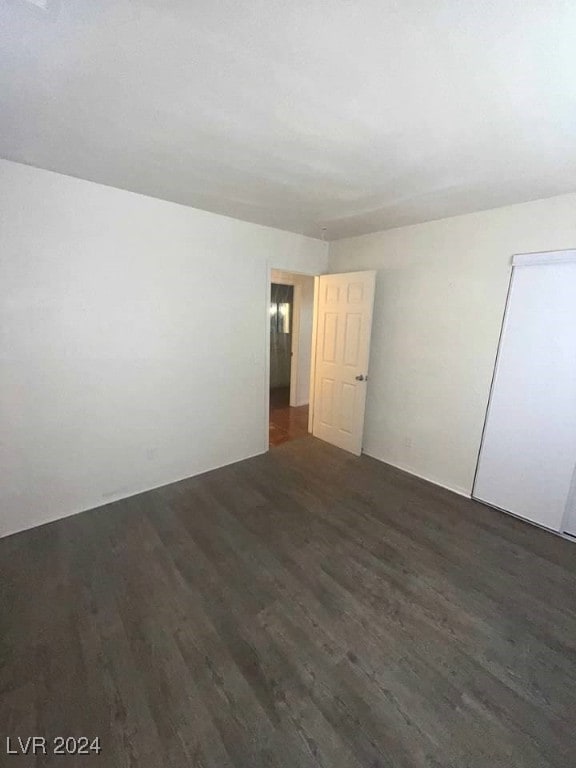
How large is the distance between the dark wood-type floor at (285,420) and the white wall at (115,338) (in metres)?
0.93

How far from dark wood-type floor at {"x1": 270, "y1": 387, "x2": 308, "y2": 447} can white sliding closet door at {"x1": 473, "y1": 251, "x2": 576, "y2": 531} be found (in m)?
2.26

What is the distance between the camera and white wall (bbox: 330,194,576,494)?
253 centimetres

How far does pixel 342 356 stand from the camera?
3721mm

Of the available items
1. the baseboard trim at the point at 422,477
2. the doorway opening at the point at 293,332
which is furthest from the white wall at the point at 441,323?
the doorway opening at the point at 293,332

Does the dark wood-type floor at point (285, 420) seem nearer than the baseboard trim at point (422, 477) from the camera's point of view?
No

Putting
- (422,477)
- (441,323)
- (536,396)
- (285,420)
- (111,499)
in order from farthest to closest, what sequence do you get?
(285,420) < (422,477) < (441,323) < (111,499) < (536,396)

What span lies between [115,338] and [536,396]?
3.34 metres

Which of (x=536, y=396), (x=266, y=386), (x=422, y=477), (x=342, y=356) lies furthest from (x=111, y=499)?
(x=536, y=396)

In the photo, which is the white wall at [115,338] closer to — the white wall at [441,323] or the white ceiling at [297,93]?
the white ceiling at [297,93]

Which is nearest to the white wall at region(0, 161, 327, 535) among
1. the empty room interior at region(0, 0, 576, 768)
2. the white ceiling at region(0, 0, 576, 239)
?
the empty room interior at region(0, 0, 576, 768)

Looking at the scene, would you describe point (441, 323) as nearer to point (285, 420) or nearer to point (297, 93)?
point (297, 93)

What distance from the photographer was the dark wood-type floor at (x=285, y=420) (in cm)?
420

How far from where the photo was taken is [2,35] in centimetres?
103

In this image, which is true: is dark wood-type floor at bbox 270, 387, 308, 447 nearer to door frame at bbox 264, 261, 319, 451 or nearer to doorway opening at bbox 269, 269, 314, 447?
doorway opening at bbox 269, 269, 314, 447
